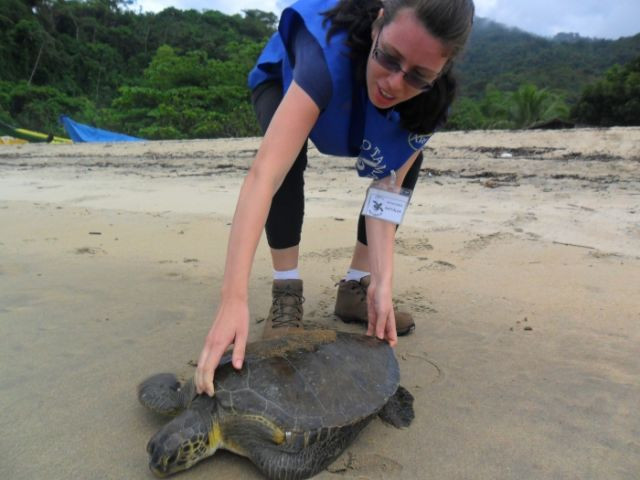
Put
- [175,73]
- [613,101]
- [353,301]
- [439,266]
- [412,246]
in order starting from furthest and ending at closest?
[613,101]
[175,73]
[412,246]
[439,266]
[353,301]

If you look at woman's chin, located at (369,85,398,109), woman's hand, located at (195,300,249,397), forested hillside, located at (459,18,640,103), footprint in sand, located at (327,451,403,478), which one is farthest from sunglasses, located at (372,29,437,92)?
forested hillside, located at (459,18,640,103)

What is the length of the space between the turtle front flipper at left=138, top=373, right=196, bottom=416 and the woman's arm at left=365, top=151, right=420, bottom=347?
0.67 m

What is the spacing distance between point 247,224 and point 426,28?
678mm

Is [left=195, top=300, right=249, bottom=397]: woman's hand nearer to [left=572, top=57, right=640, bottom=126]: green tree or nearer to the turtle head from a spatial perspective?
the turtle head

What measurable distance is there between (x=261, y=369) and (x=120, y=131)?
2290 cm

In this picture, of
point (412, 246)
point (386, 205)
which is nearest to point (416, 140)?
point (386, 205)

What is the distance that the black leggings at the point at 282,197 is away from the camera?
2.02m

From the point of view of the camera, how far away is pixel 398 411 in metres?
1.56

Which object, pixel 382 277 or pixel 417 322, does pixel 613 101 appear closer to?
pixel 417 322

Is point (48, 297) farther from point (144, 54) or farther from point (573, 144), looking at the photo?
point (144, 54)

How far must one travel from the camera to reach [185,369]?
1820mm

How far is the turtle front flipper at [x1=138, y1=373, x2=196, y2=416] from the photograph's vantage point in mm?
1458

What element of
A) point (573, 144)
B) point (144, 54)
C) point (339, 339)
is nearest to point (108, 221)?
point (339, 339)

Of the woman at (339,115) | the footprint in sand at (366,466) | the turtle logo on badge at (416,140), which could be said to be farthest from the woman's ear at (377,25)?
the footprint in sand at (366,466)
